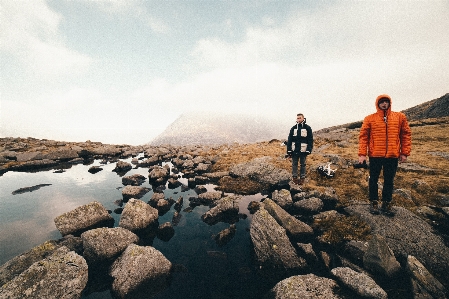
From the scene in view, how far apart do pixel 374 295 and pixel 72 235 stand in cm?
1048

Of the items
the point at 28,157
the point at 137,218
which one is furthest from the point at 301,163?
the point at 28,157

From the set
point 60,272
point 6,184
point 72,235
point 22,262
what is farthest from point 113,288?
point 6,184

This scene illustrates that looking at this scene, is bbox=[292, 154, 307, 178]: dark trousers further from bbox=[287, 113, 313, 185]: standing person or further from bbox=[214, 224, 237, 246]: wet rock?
bbox=[214, 224, 237, 246]: wet rock

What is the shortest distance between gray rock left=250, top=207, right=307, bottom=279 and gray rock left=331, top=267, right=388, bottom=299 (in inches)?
45.4

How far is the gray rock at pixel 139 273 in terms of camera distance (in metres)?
5.43

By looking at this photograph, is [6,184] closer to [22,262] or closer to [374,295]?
[22,262]

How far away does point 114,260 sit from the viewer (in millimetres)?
6609

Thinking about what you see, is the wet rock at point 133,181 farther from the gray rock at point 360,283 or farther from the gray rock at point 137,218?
the gray rock at point 360,283

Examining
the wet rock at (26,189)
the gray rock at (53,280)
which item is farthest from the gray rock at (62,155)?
the gray rock at (53,280)

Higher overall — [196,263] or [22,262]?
[22,262]

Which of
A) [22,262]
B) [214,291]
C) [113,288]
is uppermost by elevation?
Result: [22,262]

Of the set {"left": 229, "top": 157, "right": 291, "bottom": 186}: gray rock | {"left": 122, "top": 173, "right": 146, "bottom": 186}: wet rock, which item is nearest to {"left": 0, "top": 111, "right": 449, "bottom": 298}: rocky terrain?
{"left": 229, "top": 157, "right": 291, "bottom": 186}: gray rock

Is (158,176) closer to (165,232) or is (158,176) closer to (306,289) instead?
(165,232)

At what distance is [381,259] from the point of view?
17.4 ft
